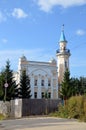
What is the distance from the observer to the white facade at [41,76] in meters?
92.0

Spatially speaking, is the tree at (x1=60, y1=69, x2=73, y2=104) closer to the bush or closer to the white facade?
the white facade

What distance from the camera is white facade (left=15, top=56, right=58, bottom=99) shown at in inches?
3622

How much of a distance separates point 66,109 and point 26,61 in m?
56.5

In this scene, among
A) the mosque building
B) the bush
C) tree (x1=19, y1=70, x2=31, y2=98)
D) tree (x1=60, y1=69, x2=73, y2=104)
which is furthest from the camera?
the mosque building

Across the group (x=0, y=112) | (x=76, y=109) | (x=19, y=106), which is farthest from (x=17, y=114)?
(x=76, y=109)

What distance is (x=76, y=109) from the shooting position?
109 ft

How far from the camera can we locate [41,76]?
94.1 metres

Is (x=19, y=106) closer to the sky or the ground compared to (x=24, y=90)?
closer to the ground

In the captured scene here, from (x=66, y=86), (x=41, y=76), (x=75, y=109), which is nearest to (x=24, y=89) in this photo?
(x=66, y=86)

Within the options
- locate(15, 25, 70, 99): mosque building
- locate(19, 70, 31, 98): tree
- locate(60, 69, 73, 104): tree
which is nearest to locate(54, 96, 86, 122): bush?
locate(19, 70, 31, 98): tree

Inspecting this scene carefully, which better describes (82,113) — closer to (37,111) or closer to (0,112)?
(37,111)

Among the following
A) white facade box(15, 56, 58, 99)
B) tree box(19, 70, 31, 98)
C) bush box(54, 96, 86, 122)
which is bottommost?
bush box(54, 96, 86, 122)

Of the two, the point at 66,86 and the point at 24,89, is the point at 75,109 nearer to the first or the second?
the point at 24,89

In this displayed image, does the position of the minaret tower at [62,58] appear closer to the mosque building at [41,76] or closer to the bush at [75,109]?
the mosque building at [41,76]
